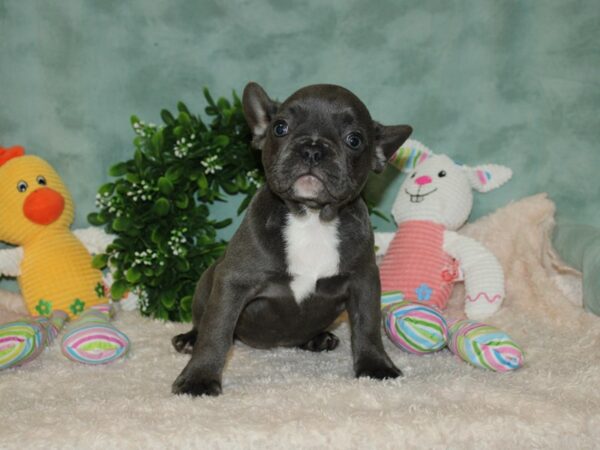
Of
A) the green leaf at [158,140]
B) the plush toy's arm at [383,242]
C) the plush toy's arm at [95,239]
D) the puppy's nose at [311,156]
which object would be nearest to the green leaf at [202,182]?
the green leaf at [158,140]

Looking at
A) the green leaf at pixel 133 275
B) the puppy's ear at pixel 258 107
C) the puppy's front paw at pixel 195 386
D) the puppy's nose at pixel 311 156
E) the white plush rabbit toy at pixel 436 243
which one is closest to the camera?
the puppy's front paw at pixel 195 386

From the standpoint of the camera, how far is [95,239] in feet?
12.1

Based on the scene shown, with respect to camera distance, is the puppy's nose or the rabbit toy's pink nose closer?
the puppy's nose

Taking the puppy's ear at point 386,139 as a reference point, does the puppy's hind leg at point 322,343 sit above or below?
below

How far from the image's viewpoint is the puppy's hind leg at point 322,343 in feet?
10.0

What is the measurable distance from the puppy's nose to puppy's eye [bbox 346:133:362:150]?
0.23m

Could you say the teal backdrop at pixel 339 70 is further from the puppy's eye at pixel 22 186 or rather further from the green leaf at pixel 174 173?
the green leaf at pixel 174 173

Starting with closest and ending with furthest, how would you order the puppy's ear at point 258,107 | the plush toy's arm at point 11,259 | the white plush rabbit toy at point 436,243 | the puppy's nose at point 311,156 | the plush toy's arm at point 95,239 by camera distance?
→ the puppy's nose at point 311,156, the puppy's ear at point 258,107, the white plush rabbit toy at point 436,243, the plush toy's arm at point 11,259, the plush toy's arm at point 95,239

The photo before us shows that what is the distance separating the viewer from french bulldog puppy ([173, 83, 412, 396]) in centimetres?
247

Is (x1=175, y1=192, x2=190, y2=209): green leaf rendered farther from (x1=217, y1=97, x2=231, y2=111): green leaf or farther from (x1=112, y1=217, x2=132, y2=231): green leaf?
(x1=217, y1=97, x2=231, y2=111): green leaf

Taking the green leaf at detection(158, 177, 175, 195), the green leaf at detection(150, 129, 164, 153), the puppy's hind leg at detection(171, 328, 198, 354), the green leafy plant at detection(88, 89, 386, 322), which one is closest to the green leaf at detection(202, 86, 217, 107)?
the green leafy plant at detection(88, 89, 386, 322)

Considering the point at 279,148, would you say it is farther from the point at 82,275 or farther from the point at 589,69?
the point at 589,69

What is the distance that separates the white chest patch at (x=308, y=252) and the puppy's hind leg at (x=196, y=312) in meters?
0.48

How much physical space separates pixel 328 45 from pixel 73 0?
1.37m
